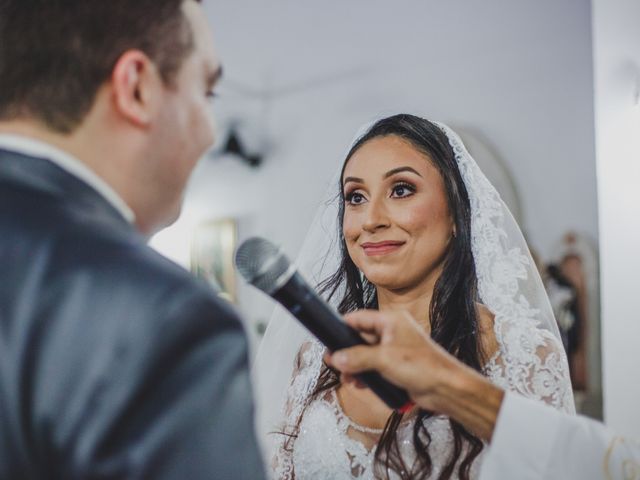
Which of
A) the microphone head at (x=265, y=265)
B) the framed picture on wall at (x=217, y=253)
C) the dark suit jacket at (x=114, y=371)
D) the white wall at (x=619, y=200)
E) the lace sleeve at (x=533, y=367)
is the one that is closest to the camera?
the dark suit jacket at (x=114, y=371)

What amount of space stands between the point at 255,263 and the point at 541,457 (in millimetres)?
580

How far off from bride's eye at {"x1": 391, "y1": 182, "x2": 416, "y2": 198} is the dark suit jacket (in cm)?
122

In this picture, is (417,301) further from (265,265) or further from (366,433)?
(265,265)

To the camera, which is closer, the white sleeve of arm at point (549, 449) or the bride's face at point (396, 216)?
the white sleeve of arm at point (549, 449)

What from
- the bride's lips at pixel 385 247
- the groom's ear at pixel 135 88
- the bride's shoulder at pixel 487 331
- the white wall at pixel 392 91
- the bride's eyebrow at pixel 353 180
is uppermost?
the white wall at pixel 392 91

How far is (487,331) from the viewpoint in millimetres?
1759

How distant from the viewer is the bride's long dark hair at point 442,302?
162 centimetres

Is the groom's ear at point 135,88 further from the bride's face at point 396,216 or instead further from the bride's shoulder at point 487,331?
the bride's shoulder at point 487,331

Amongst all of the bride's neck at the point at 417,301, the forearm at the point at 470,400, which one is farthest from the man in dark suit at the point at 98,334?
the bride's neck at the point at 417,301

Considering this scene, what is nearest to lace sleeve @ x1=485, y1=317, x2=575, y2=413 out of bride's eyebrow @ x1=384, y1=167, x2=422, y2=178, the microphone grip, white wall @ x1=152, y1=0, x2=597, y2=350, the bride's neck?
the bride's neck

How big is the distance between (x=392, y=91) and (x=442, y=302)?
2678mm

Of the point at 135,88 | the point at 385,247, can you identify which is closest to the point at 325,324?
the point at 135,88

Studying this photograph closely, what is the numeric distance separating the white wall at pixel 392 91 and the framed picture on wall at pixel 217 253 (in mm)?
91

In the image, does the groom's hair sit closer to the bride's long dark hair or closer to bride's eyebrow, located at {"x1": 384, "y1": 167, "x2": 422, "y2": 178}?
bride's eyebrow, located at {"x1": 384, "y1": 167, "x2": 422, "y2": 178}
